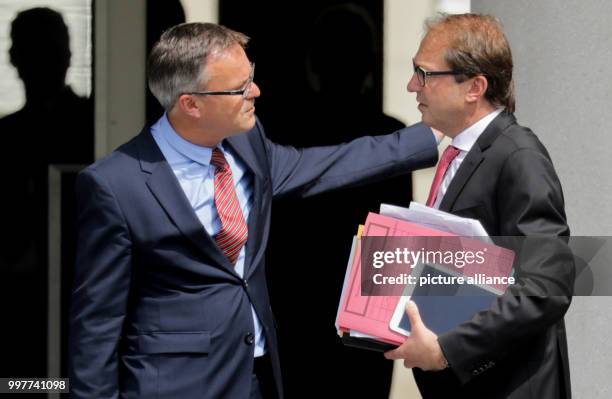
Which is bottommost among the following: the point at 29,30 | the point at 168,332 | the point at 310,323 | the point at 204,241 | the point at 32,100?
the point at 310,323

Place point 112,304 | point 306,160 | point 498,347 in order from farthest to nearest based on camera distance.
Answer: point 306,160 < point 112,304 < point 498,347

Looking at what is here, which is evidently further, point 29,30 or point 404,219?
point 29,30

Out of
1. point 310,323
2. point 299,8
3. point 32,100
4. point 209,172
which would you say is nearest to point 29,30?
point 32,100

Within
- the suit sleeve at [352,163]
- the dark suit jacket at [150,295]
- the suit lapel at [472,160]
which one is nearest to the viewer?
the suit lapel at [472,160]

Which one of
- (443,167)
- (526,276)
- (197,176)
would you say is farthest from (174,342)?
(526,276)

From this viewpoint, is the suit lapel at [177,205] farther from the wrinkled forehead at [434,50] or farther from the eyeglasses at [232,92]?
the wrinkled forehead at [434,50]

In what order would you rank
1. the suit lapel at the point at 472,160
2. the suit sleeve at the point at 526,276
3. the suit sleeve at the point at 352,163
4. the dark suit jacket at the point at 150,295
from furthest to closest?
the suit sleeve at the point at 352,163 < the dark suit jacket at the point at 150,295 < the suit lapel at the point at 472,160 < the suit sleeve at the point at 526,276

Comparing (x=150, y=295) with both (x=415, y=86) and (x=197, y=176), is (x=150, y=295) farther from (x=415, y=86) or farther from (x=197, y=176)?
(x=415, y=86)

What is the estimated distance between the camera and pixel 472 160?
3375 millimetres

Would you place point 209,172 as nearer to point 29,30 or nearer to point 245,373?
point 245,373

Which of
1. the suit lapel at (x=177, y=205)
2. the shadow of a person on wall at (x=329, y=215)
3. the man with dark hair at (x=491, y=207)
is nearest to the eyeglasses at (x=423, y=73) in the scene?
the man with dark hair at (x=491, y=207)

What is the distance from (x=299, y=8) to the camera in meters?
4.81

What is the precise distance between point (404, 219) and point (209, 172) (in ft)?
2.42

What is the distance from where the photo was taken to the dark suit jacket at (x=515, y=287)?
318 cm
